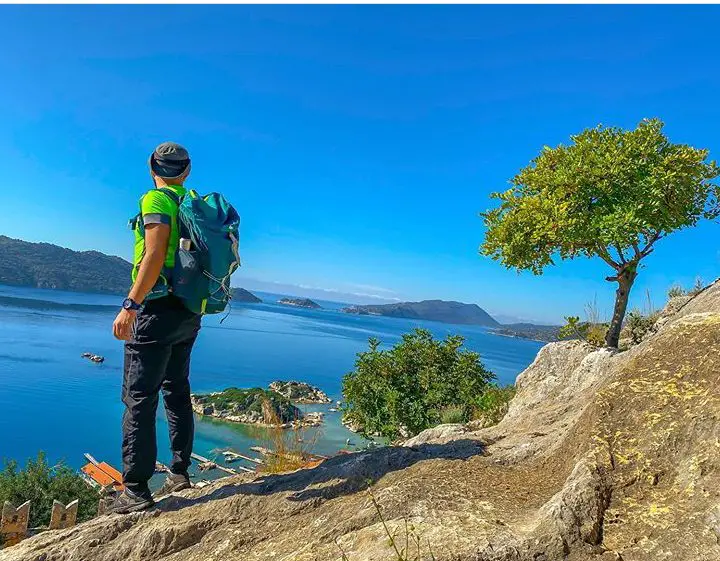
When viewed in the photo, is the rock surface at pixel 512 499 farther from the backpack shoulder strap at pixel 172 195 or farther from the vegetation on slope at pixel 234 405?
the vegetation on slope at pixel 234 405

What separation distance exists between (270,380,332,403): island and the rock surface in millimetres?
60590

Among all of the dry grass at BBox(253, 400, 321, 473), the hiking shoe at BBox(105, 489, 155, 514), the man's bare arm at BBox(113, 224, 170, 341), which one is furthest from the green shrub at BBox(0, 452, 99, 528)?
the man's bare arm at BBox(113, 224, 170, 341)

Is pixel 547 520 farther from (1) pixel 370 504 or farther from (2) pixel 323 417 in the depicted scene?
(2) pixel 323 417

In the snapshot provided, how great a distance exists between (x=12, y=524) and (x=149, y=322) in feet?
27.6

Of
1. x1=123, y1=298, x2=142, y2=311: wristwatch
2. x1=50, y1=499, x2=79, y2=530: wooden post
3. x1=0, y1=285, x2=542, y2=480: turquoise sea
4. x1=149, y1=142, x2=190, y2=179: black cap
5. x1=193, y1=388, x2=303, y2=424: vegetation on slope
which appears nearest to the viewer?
x1=123, y1=298, x2=142, y2=311: wristwatch

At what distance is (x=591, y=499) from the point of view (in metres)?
2.68

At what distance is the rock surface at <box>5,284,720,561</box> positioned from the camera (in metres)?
2.49

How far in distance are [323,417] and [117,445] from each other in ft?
71.1

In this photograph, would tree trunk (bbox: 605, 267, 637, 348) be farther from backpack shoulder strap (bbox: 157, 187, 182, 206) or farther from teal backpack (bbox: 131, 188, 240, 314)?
backpack shoulder strap (bbox: 157, 187, 182, 206)

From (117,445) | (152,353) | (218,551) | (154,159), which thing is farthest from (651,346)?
(117,445)

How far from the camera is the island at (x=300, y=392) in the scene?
64000mm

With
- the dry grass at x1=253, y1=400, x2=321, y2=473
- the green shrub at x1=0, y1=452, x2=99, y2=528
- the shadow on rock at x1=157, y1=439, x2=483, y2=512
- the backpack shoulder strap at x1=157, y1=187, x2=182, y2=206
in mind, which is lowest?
the green shrub at x1=0, y1=452, x2=99, y2=528

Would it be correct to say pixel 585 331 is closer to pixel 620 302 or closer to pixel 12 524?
pixel 620 302

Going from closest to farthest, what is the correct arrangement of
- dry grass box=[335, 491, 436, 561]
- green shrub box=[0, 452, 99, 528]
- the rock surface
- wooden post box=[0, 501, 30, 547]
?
dry grass box=[335, 491, 436, 561]
the rock surface
wooden post box=[0, 501, 30, 547]
green shrub box=[0, 452, 99, 528]
